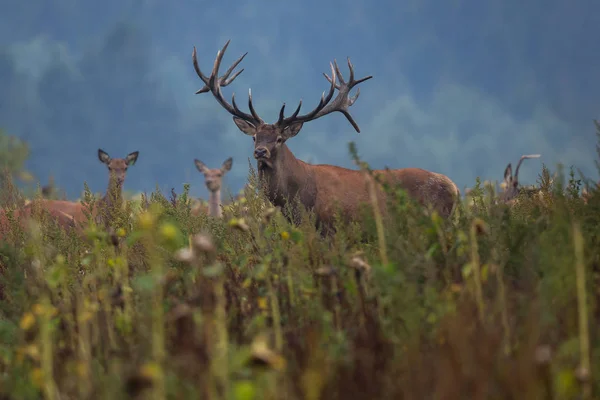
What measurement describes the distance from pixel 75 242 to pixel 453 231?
3849 mm

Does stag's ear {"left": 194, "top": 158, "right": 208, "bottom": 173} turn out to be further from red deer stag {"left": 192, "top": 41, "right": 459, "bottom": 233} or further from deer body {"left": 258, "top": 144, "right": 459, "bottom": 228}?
deer body {"left": 258, "top": 144, "right": 459, "bottom": 228}

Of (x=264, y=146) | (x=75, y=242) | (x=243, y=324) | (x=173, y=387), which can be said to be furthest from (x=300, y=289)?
(x=264, y=146)

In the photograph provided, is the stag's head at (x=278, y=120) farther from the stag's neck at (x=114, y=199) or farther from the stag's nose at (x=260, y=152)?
the stag's neck at (x=114, y=199)

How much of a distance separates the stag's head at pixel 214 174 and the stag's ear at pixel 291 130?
10.7m

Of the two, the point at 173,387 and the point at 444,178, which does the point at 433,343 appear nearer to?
the point at 173,387

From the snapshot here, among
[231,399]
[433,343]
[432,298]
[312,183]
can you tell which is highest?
[312,183]

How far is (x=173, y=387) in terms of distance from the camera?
1.99 metres

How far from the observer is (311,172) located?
952 cm

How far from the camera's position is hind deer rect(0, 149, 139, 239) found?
25.1 ft

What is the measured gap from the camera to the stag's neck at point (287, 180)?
29.6ft

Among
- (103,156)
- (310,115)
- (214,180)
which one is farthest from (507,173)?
(103,156)

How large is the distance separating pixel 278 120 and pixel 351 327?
21.0 ft

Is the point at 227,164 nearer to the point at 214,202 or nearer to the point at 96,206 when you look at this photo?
the point at 214,202

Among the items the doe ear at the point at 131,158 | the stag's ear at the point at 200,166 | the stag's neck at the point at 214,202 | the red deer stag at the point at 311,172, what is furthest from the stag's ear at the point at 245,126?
the stag's ear at the point at 200,166
